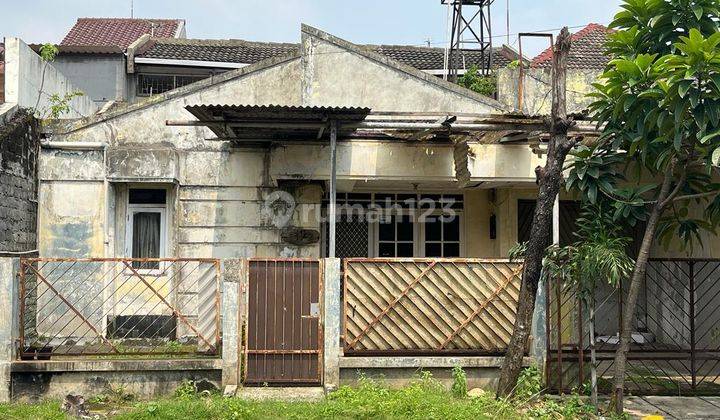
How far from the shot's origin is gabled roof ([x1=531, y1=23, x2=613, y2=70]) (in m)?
14.4

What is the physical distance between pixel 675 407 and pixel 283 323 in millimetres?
4375

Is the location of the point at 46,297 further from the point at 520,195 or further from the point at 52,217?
the point at 520,195

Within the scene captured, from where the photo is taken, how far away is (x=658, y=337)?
9.92 meters

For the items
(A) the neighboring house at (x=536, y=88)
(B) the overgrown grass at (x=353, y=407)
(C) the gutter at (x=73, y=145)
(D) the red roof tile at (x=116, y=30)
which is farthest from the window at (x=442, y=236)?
(D) the red roof tile at (x=116, y=30)

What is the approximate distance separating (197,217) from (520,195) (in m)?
5.13

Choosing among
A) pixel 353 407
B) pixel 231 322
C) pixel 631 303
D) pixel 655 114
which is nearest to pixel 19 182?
pixel 231 322

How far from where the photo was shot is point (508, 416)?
6328 mm

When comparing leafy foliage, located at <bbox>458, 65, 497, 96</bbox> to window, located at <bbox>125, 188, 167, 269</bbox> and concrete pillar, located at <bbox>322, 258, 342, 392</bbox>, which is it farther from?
concrete pillar, located at <bbox>322, 258, 342, 392</bbox>

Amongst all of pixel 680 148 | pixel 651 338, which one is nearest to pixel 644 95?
pixel 680 148

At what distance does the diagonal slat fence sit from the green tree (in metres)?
1.35

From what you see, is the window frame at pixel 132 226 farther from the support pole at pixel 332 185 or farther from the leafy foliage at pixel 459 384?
the leafy foliage at pixel 459 384

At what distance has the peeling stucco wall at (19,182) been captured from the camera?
8.37 meters

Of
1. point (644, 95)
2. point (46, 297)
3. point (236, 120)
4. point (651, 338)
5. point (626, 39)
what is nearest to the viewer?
point (644, 95)

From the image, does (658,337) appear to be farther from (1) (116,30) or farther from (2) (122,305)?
(1) (116,30)
